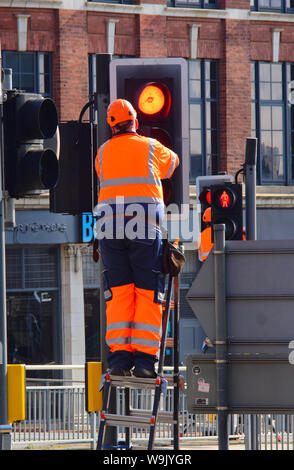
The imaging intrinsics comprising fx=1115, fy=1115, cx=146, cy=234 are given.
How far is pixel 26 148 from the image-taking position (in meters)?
7.85

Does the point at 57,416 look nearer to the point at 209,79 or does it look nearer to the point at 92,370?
the point at 92,370

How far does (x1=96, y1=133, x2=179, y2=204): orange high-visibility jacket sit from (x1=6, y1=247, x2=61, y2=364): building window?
644 inches

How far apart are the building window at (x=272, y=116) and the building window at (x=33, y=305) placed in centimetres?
568

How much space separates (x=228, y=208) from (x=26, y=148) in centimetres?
711

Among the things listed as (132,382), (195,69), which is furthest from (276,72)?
(132,382)

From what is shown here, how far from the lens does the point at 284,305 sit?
628cm

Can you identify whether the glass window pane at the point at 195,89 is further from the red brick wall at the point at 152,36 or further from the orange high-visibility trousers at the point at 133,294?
the orange high-visibility trousers at the point at 133,294

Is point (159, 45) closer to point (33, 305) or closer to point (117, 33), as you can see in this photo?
point (117, 33)

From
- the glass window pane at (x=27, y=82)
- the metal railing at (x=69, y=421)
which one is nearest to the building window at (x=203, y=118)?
the glass window pane at (x=27, y=82)

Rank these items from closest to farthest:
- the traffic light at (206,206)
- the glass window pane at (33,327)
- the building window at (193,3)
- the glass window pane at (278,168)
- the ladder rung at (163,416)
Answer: the ladder rung at (163,416) < the traffic light at (206,206) < the glass window pane at (33,327) < the building window at (193,3) < the glass window pane at (278,168)

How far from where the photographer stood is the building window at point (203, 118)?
25.7 m

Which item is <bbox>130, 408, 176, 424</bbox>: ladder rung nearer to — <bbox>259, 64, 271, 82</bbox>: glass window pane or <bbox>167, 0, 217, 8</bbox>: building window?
<bbox>167, 0, 217, 8</bbox>: building window

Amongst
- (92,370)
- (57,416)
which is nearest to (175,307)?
(92,370)
